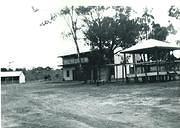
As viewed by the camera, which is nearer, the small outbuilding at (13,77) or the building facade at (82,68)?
the building facade at (82,68)

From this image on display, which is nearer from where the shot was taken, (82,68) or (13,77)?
(82,68)

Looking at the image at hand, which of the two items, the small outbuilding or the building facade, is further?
the small outbuilding

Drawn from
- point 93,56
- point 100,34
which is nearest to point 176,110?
point 100,34

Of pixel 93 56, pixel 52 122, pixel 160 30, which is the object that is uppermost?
pixel 160 30

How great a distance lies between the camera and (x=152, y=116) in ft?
31.6

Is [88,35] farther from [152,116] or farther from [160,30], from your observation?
[152,116]

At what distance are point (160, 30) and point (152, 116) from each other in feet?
141

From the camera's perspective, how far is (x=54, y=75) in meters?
70.8

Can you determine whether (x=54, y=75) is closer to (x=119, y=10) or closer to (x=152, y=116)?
(x=119, y=10)

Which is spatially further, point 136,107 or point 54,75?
point 54,75

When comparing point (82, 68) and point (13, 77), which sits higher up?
point (82, 68)

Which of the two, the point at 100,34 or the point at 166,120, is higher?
the point at 100,34

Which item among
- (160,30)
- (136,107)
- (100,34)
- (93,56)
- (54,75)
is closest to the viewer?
(136,107)

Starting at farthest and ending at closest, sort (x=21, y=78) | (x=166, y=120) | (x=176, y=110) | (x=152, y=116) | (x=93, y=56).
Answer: (x=21, y=78)
(x=93, y=56)
(x=176, y=110)
(x=152, y=116)
(x=166, y=120)
